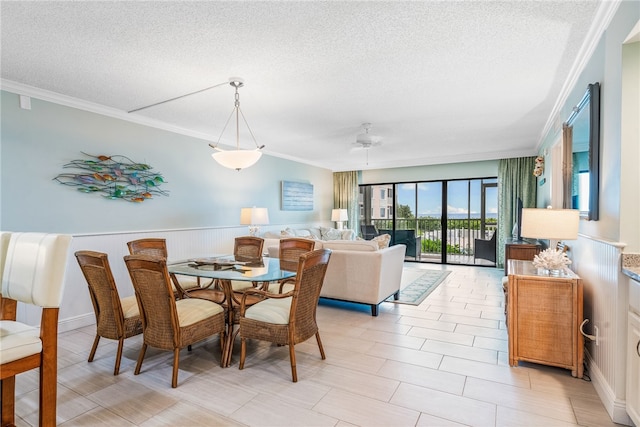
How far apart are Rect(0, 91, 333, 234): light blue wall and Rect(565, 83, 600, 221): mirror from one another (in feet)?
14.6

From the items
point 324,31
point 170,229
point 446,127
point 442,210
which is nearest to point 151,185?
point 170,229

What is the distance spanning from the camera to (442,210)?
25.1 feet

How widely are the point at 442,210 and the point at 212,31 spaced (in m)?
6.62

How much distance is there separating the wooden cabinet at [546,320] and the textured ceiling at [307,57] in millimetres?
1759

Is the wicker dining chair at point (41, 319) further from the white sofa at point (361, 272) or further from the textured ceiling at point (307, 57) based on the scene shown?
the white sofa at point (361, 272)

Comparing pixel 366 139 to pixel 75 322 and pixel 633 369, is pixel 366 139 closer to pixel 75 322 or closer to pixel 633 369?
pixel 633 369

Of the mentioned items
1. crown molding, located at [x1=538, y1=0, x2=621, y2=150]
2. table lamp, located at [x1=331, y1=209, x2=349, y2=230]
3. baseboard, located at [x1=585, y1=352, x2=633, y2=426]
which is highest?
crown molding, located at [x1=538, y1=0, x2=621, y2=150]

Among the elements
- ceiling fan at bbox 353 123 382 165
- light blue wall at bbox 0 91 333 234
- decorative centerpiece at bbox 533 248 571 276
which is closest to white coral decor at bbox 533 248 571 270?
decorative centerpiece at bbox 533 248 571 276

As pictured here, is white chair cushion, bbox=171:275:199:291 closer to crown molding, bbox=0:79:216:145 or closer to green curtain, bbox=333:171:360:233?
crown molding, bbox=0:79:216:145

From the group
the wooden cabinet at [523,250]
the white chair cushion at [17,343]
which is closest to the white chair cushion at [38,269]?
the white chair cushion at [17,343]

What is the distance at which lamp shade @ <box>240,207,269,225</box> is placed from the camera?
506 centimetres

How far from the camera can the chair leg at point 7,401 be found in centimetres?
181

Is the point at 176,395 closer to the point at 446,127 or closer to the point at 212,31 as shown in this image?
the point at 212,31

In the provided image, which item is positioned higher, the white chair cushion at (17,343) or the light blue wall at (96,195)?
the light blue wall at (96,195)
